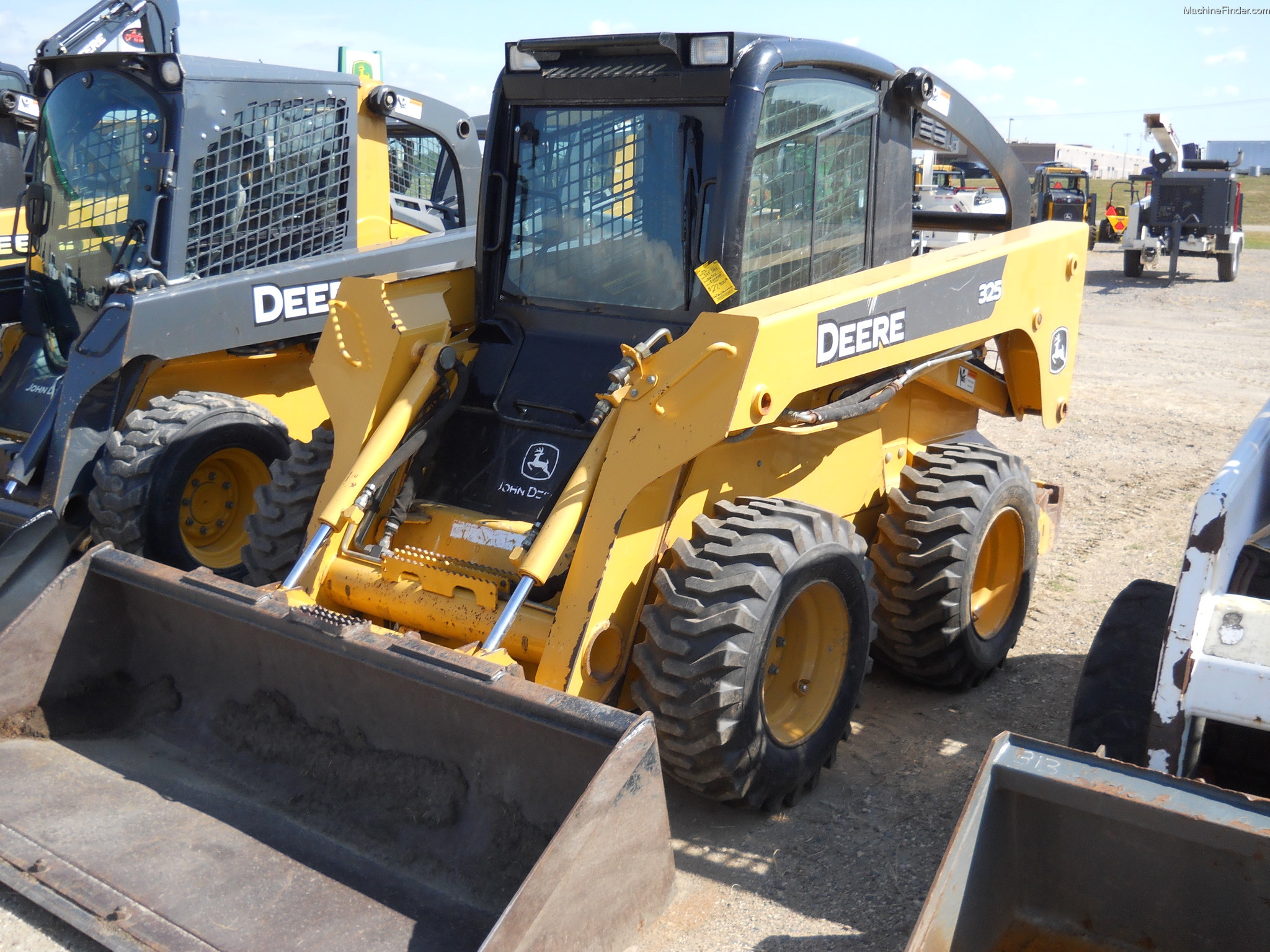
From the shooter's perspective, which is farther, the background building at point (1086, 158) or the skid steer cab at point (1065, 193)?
the background building at point (1086, 158)

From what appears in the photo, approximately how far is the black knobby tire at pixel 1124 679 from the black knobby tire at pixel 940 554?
750mm

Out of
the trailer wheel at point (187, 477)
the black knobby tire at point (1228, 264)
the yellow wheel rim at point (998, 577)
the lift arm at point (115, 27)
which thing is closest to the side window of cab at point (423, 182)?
the lift arm at point (115, 27)

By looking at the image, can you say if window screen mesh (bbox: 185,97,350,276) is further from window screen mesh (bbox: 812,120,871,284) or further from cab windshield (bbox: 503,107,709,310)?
window screen mesh (bbox: 812,120,871,284)

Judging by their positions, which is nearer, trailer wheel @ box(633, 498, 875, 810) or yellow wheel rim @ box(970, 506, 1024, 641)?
trailer wheel @ box(633, 498, 875, 810)

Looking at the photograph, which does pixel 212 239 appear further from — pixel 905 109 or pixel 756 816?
pixel 756 816

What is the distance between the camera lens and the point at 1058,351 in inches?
191

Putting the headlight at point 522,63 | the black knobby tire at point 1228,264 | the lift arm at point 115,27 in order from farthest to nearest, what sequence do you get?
the black knobby tire at point 1228,264 → the lift arm at point 115,27 → the headlight at point 522,63

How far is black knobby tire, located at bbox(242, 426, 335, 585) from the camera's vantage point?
4.00m

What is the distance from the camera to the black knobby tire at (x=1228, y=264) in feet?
61.9

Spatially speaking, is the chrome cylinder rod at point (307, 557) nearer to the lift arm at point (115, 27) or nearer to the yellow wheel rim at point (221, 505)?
the yellow wheel rim at point (221, 505)

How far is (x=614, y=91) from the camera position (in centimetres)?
394

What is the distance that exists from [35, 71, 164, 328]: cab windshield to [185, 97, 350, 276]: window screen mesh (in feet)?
0.83

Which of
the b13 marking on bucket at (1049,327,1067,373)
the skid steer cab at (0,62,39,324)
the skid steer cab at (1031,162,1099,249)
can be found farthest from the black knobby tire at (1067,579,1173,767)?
the skid steer cab at (1031,162,1099,249)

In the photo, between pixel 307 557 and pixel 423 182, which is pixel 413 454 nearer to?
pixel 307 557
